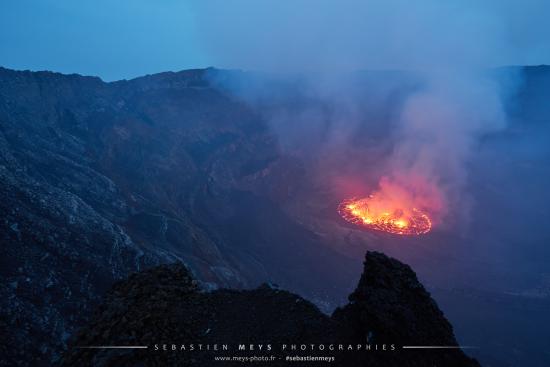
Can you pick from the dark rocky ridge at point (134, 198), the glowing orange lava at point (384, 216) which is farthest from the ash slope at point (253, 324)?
the glowing orange lava at point (384, 216)

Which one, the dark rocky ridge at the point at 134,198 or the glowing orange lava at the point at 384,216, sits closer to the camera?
the dark rocky ridge at the point at 134,198

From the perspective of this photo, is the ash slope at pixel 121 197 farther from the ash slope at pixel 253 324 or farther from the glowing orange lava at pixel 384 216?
the ash slope at pixel 253 324

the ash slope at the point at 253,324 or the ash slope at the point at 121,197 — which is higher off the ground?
the ash slope at the point at 121,197

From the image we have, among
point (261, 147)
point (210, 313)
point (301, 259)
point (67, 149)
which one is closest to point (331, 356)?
point (210, 313)

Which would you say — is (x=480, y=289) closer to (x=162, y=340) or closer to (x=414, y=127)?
(x=162, y=340)

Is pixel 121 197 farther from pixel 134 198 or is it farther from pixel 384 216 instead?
pixel 384 216

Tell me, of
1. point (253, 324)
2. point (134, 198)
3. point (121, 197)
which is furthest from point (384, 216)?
point (253, 324)

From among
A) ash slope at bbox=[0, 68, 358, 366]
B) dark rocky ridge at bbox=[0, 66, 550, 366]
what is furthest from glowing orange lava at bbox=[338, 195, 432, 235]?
ash slope at bbox=[0, 68, 358, 366]
